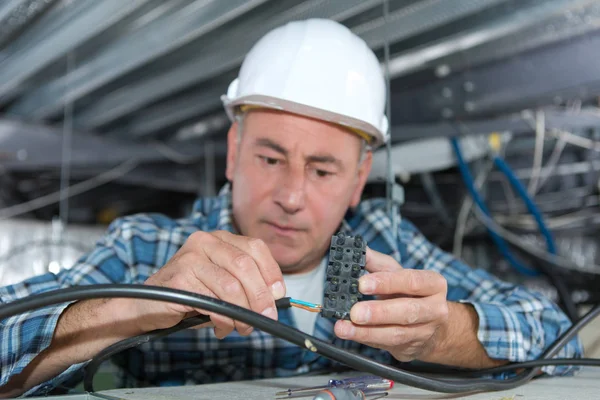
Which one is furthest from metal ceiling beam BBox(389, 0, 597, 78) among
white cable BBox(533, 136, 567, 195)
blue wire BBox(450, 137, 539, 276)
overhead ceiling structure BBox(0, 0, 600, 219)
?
white cable BBox(533, 136, 567, 195)

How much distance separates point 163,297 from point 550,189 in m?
1.76

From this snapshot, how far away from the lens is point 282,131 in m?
1.06

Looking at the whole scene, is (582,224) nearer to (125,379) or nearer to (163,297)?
(125,379)

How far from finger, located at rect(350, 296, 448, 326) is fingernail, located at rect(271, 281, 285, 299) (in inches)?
3.3

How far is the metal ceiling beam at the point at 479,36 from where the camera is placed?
3.81 feet

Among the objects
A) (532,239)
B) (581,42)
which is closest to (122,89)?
(581,42)

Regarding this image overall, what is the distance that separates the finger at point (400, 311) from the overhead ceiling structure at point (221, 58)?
532 mm

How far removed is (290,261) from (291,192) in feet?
0.49

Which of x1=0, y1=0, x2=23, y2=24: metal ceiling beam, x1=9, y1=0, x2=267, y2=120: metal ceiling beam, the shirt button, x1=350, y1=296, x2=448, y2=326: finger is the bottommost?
the shirt button

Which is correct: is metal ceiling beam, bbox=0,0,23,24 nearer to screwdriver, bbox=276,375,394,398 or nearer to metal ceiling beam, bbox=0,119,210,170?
metal ceiling beam, bbox=0,119,210,170

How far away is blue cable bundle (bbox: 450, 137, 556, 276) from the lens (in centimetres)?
168

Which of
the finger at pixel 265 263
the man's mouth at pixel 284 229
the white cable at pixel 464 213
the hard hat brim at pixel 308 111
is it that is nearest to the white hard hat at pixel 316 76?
the hard hat brim at pixel 308 111

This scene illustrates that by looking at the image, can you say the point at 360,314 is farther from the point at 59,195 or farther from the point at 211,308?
the point at 59,195

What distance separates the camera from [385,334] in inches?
26.7
